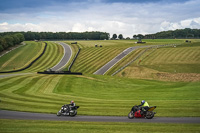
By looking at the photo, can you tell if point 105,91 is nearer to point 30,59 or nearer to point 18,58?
point 30,59

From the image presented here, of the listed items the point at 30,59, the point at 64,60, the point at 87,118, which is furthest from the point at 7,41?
the point at 87,118

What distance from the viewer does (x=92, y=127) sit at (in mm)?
18922

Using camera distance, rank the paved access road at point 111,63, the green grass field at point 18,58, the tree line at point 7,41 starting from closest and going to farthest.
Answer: the paved access road at point 111,63 → the green grass field at point 18,58 → the tree line at point 7,41

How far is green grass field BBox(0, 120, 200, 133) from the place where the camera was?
57.8 feet

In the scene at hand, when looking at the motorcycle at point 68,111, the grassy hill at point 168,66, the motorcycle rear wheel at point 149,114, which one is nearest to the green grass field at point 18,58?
the grassy hill at point 168,66

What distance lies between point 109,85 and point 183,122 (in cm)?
3135

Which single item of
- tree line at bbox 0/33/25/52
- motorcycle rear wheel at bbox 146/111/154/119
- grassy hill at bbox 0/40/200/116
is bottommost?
grassy hill at bbox 0/40/200/116

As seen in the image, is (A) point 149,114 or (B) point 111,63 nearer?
(A) point 149,114

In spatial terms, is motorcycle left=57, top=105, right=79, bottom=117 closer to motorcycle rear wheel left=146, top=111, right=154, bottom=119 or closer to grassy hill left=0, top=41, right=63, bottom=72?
motorcycle rear wheel left=146, top=111, right=154, bottom=119

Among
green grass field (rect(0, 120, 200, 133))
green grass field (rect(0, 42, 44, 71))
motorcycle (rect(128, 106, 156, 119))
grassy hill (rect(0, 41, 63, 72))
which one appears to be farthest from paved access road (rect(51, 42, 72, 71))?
motorcycle (rect(128, 106, 156, 119))

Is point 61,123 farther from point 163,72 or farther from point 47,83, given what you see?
point 163,72

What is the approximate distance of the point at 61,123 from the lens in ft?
68.0

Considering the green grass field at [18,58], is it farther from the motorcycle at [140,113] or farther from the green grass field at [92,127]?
the motorcycle at [140,113]

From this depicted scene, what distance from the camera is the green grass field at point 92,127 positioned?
17.6 m
